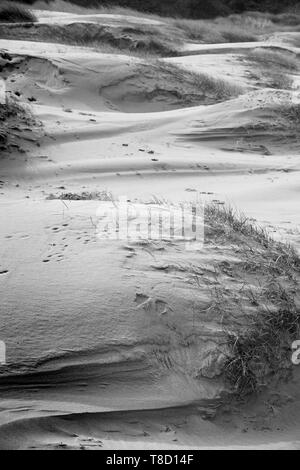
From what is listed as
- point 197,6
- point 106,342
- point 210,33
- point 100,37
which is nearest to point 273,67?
point 100,37

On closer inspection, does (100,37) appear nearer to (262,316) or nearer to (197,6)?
(197,6)

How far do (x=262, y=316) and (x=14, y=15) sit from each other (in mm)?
11826

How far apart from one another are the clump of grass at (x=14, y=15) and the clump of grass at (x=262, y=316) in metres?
10.9

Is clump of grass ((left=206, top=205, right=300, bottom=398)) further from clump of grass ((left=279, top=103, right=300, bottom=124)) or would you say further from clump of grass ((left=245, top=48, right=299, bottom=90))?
clump of grass ((left=245, top=48, right=299, bottom=90))

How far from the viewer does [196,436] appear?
7.26 feet

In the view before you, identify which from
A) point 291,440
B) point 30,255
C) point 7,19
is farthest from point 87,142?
point 7,19

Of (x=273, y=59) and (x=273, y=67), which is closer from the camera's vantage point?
(x=273, y=67)

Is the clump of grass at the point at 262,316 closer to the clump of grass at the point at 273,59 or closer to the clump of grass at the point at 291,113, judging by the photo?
the clump of grass at the point at 291,113

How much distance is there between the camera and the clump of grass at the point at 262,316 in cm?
239

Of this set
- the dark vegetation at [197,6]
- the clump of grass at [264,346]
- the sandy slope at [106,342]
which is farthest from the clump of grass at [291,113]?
the dark vegetation at [197,6]

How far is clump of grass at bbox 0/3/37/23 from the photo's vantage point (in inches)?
487

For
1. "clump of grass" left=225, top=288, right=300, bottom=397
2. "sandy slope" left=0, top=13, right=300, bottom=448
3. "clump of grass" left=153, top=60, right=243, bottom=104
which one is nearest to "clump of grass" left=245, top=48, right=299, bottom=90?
"clump of grass" left=153, top=60, right=243, bottom=104

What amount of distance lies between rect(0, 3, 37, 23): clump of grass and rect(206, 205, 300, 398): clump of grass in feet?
35.6

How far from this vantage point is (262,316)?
2568 millimetres
